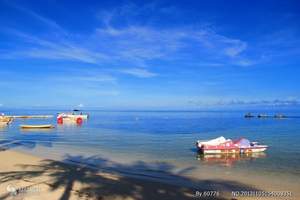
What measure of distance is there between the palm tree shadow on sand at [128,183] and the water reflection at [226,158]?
452 centimetres

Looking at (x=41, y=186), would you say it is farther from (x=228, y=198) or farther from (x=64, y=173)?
(x=228, y=198)

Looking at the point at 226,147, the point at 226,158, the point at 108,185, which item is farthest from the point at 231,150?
the point at 108,185

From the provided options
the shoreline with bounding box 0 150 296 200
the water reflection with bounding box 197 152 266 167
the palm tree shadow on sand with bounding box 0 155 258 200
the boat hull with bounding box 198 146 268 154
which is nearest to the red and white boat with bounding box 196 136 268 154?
the boat hull with bounding box 198 146 268 154

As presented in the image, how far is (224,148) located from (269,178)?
10991mm

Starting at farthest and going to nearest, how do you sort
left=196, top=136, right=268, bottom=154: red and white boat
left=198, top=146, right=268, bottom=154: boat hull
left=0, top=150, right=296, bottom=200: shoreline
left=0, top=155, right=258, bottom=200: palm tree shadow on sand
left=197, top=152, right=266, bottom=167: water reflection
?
left=196, top=136, right=268, bottom=154: red and white boat, left=198, top=146, right=268, bottom=154: boat hull, left=197, top=152, right=266, bottom=167: water reflection, left=0, top=155, right=258, bottom=200: palm tree shadow on sand, left=0, top=150, right=296, bottom=200: shoreline

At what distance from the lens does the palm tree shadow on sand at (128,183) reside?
1470cm

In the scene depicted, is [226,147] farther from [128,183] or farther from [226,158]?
[128,183]

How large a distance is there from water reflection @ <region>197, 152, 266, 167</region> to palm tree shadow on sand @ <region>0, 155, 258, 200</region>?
4.52m

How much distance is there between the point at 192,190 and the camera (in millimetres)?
16391

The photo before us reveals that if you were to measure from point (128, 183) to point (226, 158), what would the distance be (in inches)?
553

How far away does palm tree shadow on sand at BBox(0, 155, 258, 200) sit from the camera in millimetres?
14703

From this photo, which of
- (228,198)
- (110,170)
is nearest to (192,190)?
(228,198)

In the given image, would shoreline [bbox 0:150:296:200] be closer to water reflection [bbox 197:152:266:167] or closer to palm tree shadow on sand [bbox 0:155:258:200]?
palm tree shadow on sand [bbox 0:155:258:200]

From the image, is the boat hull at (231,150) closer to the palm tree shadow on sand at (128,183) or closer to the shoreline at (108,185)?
the palm tree shadow on sand at (128,183)
